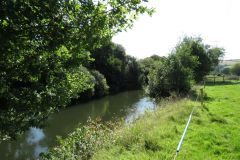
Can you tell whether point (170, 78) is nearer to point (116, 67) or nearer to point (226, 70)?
point (116, 67)

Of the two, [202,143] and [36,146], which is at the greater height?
[202,143]

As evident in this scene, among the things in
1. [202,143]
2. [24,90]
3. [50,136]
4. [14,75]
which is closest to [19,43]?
[14,75]

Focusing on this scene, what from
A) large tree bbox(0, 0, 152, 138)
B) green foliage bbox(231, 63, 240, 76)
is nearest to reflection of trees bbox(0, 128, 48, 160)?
large tree bbox(0, 0, 152, 138)

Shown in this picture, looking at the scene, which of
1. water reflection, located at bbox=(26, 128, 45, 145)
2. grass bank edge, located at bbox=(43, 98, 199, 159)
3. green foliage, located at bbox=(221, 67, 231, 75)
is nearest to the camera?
Answer: grass bank edge, located at bbox=(43, 98, 199, 159)

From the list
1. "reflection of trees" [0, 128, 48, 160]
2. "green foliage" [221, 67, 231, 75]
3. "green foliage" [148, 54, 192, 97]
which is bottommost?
A: "reflection of trees" [0, 128, 48, 160]

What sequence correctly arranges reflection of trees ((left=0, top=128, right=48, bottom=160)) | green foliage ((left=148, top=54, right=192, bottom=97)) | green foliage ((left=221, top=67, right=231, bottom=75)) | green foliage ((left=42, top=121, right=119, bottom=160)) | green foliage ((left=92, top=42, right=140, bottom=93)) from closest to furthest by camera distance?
1. green foliage ((left=42, top=121, right=119, bottom=160))
2. reflection of trees ((left=0, top=128, right=48, bottom=160))
3. green foliage ((left=148, top=54, right=192, bottom=97))
4. green foliage ((left=92, top=42, right=140, bottom=93))
5. green foliage ((left=221, top=67, right=231, bottom=75))

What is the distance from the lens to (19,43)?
4.15 metres

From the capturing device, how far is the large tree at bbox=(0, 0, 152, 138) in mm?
3918

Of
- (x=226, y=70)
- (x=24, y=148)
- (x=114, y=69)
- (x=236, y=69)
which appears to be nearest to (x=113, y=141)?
(x=24, y=148)

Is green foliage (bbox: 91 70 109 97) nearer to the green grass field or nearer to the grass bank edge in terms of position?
the green grass field

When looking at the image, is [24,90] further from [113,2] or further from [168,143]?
[168,143]

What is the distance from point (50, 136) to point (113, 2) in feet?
46.6

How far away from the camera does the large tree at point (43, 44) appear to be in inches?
154

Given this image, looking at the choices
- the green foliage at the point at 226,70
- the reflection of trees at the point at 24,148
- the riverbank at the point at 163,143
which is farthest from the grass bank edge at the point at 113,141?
the green foliage at the point at 226,70
